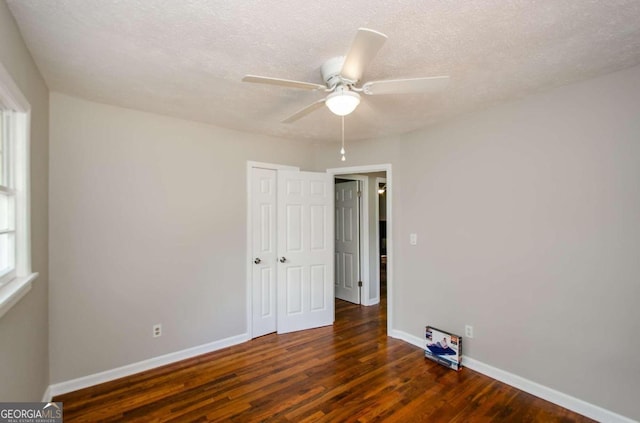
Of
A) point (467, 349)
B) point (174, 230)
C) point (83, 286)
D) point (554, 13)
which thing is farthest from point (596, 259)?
point (83, 286)

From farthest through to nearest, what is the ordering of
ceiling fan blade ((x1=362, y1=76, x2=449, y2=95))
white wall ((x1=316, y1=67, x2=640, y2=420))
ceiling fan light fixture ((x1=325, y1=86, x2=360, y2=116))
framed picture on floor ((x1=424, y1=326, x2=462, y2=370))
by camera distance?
framed picture on floor ((x1=424, y1=326, x2=462, y2=370)), white wall ((x1=316, y1=67, x2=640, y2=420)), ceiling fan light fixture ((x1=325, y1=86, x2=360, y2=116)), ceiling fan blade ((x1=362, y1=76, x2=449, y2=95))

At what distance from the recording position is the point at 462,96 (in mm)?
2496

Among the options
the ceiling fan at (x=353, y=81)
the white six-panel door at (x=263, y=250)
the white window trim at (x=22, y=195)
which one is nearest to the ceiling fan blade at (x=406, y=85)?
the ceiling fan at (x=353, y=81)

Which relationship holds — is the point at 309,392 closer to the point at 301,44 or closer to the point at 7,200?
the point at 7,200

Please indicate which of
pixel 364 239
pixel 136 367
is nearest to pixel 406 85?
pixel 136 367

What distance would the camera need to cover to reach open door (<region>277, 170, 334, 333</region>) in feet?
12.4

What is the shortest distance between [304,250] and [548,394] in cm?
265

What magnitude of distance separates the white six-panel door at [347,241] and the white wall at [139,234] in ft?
6.26

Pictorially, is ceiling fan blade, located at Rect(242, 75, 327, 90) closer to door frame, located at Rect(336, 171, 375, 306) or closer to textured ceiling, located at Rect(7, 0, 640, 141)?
textured ceiling, located at Rect(7, 0, 640, 141)

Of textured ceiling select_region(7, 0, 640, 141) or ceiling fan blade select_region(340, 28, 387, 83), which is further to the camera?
textured ceiling select_region(7, 0, 640, 141)

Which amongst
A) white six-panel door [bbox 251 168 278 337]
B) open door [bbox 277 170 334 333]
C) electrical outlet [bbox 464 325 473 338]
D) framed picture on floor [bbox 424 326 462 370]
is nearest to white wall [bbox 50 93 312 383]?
white six-panel door [bbox 251 168 278 337]

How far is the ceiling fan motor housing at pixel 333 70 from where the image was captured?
1.84m

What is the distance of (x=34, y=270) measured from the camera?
202cm

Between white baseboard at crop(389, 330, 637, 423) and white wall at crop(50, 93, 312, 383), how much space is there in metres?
2.45
